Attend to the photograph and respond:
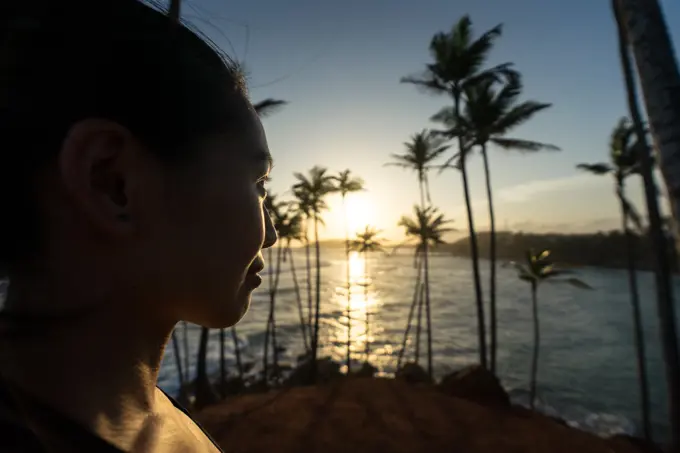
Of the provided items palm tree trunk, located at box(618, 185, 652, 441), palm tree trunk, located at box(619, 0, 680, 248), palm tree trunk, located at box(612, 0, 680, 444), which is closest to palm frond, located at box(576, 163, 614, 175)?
palm tree trunk, located at box(618, 185, 652, 441)

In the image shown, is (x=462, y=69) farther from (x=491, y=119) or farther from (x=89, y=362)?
(x=89, y=362)

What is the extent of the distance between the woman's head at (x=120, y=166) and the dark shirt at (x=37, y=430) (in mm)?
122

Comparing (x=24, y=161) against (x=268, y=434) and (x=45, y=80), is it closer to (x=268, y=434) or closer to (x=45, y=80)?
(x=45, y=80)

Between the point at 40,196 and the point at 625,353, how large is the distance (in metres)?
45.2

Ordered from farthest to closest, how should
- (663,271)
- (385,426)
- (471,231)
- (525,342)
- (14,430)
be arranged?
(525,342) < (471,231) < (385,426) < (663,271) < (14,430)

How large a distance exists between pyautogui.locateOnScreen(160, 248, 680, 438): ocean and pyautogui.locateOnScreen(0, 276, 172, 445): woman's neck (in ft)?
54.1

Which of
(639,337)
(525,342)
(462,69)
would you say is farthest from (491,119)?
(525,342)

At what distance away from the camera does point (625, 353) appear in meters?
34.6

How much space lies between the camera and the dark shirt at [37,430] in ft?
1.07

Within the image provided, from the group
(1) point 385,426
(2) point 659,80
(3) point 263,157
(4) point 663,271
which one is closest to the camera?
(3) point 263,157

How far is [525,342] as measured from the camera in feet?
123

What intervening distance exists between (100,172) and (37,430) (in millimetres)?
286

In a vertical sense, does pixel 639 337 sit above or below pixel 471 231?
below

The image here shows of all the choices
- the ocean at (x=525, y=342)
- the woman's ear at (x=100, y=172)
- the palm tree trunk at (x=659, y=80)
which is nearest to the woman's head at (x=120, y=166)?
the woman's ear at (x=100, y=172)
